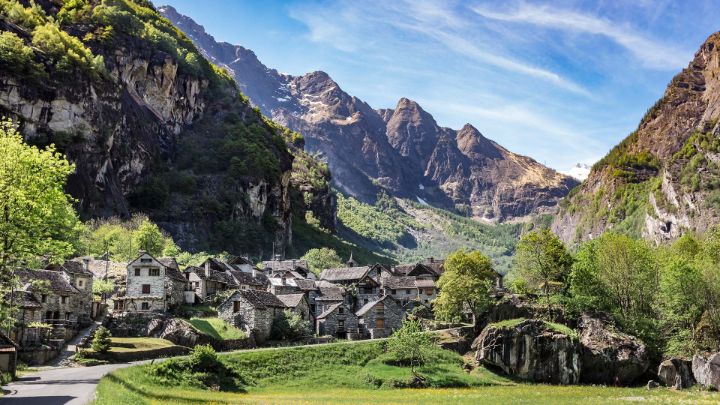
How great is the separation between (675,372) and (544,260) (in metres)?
30.5

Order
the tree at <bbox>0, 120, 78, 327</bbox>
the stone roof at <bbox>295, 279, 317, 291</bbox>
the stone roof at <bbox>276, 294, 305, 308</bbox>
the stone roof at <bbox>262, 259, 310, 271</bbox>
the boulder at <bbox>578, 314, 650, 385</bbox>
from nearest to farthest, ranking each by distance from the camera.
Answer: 1. the tree at <bbox>0, 120, 78, 327</bbox>
2. the boulder at <bbox>578, 314, 650, 385</bbox>
3. the stone roof at <bbox>276, 294, 305, 308</bbox>
4. the stone roof at <bbox>295, 279, 317, 291</bbox>
5. the stone roof at <bbox>262, 259, 310, 271</bbox>

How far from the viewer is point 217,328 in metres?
85.1

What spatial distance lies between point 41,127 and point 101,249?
4125 cm

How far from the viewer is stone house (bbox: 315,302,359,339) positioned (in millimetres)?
101438

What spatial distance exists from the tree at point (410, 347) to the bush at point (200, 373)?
21994mm

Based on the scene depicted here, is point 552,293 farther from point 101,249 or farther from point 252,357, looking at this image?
point 101,249

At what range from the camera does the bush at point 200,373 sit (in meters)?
55.8

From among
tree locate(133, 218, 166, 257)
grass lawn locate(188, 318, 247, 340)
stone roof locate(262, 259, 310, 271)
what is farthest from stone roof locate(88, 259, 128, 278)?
stone roof locate(262, 259, 310, 271)

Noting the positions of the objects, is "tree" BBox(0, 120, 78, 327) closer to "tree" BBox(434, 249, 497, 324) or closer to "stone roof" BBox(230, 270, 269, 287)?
"tree" BBox(434, 249, 497, 324)

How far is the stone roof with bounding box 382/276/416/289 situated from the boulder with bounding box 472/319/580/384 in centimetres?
4823

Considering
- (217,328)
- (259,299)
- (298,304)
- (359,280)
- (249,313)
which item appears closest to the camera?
(217,328)

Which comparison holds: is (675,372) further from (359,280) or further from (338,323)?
(359,280)

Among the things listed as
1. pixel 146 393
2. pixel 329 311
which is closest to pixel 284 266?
pixel 329 311

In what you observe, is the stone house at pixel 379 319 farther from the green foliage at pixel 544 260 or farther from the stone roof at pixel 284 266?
the stone roof at pixel 284 266
